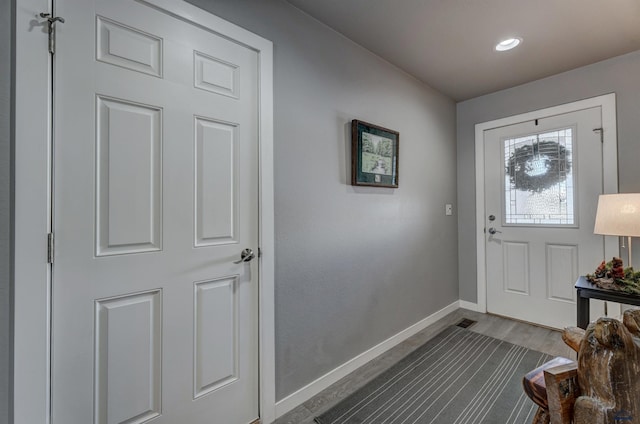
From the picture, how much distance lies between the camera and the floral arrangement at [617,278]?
1740 millimetres

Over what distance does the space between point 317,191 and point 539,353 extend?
2.15m

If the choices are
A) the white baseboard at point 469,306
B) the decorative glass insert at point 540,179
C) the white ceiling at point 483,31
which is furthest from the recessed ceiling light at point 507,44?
the white baseboard at point 469,306

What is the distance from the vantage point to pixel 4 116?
0.95 m

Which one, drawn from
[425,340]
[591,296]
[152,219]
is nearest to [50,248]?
[152,219]

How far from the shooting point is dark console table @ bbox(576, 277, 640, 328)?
67.1 inches

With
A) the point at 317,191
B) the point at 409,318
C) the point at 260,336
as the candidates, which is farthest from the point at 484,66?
the point at 260,336

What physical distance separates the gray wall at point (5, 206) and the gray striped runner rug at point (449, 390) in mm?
1319

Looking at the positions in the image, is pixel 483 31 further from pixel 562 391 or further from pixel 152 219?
→ pixel 152 219

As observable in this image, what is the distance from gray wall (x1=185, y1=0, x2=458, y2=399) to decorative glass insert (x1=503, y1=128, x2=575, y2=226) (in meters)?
0.89

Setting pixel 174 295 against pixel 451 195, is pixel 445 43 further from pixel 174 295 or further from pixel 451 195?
pixel 174 295

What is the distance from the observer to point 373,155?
7.25 ft

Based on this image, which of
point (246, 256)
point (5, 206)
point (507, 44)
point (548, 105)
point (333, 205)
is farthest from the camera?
point (548, 105)

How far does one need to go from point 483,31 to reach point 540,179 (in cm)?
153

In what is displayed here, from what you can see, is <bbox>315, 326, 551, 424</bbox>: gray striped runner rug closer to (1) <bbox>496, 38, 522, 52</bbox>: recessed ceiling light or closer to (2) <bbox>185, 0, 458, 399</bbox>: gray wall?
(2) <bbox>185, 0, 458, 399</bbox>: gray wall
